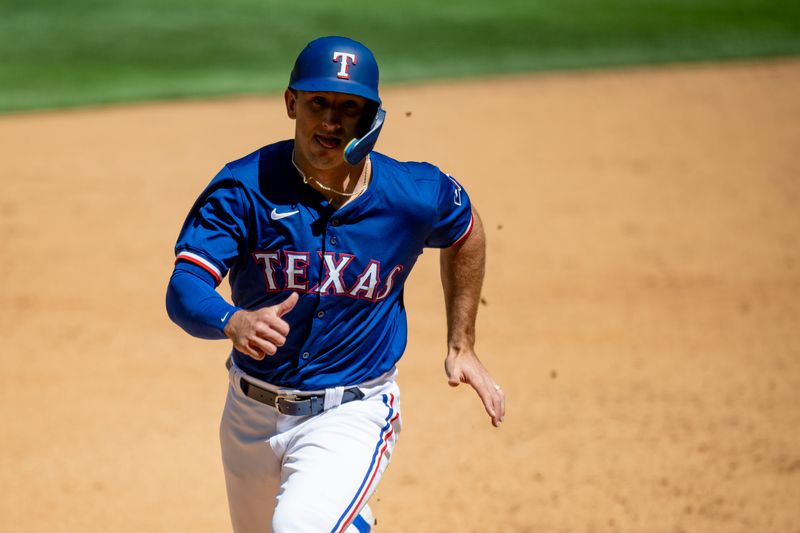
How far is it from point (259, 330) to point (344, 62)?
1.03 m

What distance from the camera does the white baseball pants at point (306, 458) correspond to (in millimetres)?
3645

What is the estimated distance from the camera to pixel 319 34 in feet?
51.0

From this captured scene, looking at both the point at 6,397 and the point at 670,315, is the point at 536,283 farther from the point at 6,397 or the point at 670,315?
the point at 6,397

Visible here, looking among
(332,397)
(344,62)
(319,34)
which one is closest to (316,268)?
(332,397)

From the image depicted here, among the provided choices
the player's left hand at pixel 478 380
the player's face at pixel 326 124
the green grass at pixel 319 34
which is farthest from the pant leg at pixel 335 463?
the green grass at pixel 319 34

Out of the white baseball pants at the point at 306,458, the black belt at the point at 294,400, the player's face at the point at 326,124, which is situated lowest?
the white baseball pants at the point at 306,458

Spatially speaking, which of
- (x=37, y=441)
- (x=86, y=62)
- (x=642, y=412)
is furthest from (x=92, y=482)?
(x=86, y=62)

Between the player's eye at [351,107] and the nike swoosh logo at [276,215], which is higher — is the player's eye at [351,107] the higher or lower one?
the higher one

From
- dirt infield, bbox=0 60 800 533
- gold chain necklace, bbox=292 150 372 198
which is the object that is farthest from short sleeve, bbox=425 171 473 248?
dirt infield, bbox=0 60 800 533

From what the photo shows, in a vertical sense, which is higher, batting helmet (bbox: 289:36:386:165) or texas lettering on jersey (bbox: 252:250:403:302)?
batting helmet (bbox: 289:36:386:165)

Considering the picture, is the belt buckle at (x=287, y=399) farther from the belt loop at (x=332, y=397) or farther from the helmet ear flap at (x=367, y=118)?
the helmet ear flap at (x=367, y=118)

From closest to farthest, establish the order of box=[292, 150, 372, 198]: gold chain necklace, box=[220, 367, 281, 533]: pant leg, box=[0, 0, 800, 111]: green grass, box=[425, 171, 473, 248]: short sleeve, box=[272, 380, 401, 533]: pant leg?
1. box=[272, 380, 401, 533]: pant leg
2. box=[292, 150, 372, 198]: gold chain necklace
3. box=[220, 367, 281, 533]: pant leg
4. box=[425, 171, 473, 248]: short sleeve
5. box=[0, 0, 800, 111]: green grass

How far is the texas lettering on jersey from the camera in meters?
3.86

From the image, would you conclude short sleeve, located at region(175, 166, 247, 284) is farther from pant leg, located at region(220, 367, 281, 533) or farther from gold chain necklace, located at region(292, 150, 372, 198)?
pant leg, located at region(220, 367, 281, 533)
